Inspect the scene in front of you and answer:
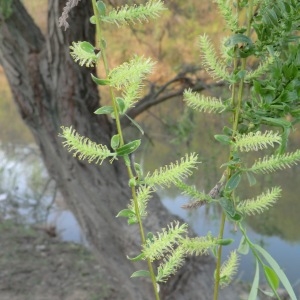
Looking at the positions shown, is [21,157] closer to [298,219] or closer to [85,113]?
[298,219]

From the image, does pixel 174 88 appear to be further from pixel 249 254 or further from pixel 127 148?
pixel 127 148

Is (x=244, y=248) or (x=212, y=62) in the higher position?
(x=212, y=62)

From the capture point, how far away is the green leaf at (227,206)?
0.40m

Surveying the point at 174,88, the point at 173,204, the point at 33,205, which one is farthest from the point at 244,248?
the point at 33,205

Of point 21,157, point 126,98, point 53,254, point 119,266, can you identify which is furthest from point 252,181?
point 21,157

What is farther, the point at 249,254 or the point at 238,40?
the point at 249,254

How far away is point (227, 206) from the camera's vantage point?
0.41 metres

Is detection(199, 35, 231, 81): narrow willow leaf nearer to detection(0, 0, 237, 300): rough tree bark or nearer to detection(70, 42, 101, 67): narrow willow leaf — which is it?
detection(70, 42, 101, 67): narrow willow leaf

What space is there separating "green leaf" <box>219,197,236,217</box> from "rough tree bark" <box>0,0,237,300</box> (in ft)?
4.25

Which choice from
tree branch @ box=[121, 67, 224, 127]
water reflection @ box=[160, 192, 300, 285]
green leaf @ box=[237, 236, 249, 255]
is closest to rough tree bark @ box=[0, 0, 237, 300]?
tree branch @ box=[121, 67, 224, 127]

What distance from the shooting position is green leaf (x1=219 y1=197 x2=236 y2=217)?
15.8 inches

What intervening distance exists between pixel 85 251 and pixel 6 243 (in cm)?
44

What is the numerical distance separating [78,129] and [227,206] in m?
1.40

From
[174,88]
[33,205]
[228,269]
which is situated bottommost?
[33,205]
